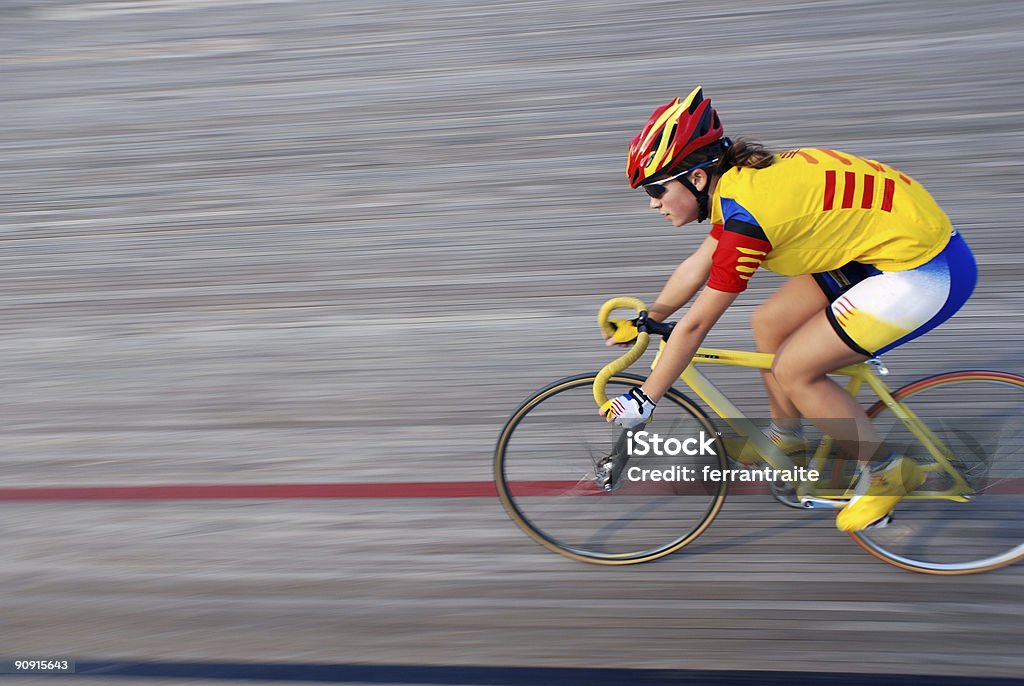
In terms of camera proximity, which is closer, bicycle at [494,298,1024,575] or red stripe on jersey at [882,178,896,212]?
red stripe on jersey at [882,178,896,212]

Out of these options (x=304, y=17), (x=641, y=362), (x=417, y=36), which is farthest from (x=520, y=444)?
(x=304, y=17)

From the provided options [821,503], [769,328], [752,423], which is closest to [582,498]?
[752,423]

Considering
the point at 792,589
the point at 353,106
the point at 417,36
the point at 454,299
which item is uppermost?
the point at 417,36

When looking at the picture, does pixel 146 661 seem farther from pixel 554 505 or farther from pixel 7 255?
pixel 7 255

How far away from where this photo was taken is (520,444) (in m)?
2.92

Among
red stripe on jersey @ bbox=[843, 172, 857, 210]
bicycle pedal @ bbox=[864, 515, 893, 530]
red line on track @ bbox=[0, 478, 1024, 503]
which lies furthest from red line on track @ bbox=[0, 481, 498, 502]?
red stripe on jersey @ bbox=[843, 172, 857, 210]

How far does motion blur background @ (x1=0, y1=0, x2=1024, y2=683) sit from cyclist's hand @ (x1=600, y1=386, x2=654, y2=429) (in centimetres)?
79

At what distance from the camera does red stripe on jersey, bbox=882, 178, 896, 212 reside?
2133 mm

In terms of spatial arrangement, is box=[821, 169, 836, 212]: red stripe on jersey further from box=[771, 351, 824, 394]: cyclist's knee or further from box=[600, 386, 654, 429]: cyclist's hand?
box=[600, 386, 654, 429]: cyclist's hand

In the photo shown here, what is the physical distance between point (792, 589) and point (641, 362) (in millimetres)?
1024

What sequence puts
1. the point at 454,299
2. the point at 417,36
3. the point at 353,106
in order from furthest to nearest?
the point at 417,36 → the point at 353,106 → the point at 454,299

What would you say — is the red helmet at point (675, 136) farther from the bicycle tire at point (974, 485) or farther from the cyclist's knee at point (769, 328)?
the bicycle tire at point (974, 485)

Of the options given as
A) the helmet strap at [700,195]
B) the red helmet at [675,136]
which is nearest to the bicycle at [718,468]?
the helmet strap at [700,195]

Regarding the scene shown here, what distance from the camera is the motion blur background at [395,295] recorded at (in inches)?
109
